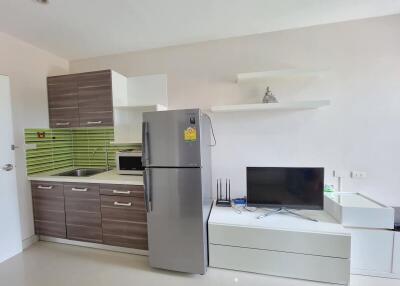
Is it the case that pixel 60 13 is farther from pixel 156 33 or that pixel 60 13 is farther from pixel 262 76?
pixel 262 76

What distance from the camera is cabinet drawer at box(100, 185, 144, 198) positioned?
2455 millimetres

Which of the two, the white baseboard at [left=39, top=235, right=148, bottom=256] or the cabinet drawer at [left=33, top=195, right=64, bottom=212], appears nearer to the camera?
the white baseboard at [left=39, top=235, right=148, bottom=256]

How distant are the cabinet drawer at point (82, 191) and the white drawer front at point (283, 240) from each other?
1453 mm

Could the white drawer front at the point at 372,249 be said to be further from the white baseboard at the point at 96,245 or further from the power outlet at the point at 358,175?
the white baseboard at the point at 96,245

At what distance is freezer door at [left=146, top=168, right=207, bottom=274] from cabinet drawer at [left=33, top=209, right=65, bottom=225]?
1.32 metres

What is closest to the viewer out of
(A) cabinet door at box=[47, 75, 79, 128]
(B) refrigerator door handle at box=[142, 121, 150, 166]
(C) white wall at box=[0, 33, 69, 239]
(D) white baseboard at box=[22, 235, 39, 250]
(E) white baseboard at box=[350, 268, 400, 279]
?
(E) white baseboard at box=[350, 268, 400, 279]

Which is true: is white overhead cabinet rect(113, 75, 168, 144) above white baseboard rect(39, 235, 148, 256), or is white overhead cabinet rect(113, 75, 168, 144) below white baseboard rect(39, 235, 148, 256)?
above

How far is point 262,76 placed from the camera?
2.44 m

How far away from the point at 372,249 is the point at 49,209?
12.0 ft

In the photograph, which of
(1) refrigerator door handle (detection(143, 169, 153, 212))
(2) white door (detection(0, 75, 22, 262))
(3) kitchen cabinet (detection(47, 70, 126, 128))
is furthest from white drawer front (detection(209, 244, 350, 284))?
(2) white door (detection(0, 75, 22, 262))

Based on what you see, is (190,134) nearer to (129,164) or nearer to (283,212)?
(129,164)

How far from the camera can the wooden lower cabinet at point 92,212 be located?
249cm

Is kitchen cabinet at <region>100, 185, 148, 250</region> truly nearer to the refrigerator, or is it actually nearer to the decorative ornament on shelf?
the refrigerator

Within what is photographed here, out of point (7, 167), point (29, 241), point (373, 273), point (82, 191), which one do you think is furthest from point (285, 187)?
point (29, 241)
